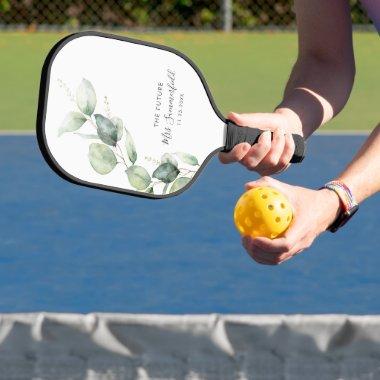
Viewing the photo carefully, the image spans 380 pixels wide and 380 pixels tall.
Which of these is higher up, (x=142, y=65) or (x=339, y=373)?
(x=142, y=65)

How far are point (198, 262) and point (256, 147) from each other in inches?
137

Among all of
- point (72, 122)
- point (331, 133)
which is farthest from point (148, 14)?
point (72, 122)

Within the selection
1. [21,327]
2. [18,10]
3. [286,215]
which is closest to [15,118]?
[18,10]

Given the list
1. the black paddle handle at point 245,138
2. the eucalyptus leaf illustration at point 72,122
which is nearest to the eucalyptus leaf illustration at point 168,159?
the black paddle handle at point 245,138

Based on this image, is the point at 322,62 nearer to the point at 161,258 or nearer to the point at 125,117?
the point at 125,117

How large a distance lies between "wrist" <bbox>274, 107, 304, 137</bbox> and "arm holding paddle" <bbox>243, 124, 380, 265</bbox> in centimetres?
23

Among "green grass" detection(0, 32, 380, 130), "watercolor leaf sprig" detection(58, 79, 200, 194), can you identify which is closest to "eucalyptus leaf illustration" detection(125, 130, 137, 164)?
"watercolor leaf sprig" detection(58, 79, 200, 194)

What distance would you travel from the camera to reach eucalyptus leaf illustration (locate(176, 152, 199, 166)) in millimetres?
2850

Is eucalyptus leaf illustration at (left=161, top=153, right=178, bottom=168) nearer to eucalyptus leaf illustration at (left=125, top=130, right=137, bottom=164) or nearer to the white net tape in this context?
eucalyptus leaf illustration at (left=125, top=130, right=137, bottom=164)

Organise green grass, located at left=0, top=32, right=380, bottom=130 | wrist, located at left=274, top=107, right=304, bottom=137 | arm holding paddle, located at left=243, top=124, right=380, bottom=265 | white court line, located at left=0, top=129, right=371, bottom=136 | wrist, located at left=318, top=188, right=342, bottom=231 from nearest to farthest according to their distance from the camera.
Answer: arm holding paddle, located at left=243, top=124, right=380, bottom=265 < wrist, located at left=318, top=188, right=342, bottom=231 < wrist, located at left=274, top=107, right=304, bottom=137 < white court line, located at left=0, top=129, right=371, bottom=136 < green grass, located at left=0, top=32, right=380, bottom=130

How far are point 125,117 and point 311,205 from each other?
42 centimetres

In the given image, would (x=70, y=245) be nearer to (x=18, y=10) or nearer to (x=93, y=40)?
(x=93, y=40)

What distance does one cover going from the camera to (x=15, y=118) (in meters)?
9.70

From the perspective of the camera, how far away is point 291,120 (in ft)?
9.80
